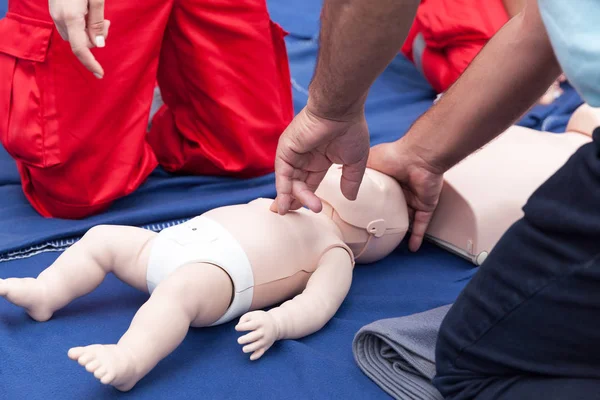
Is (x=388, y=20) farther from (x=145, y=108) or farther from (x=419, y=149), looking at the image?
(x=145, y=108)

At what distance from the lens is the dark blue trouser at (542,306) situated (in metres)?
0.73

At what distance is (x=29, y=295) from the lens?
1.00 m

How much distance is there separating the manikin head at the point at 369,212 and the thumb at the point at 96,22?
48 cm

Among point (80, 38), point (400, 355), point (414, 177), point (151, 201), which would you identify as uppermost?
point (80, 38)

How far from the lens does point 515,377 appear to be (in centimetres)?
81

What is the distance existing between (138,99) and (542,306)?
986mm

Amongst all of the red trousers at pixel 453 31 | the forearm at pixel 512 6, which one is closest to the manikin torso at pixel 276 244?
the red trousers at pixel 453 31

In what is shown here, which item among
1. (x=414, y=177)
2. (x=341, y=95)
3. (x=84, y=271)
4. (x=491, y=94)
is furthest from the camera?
(x=414, y=177)

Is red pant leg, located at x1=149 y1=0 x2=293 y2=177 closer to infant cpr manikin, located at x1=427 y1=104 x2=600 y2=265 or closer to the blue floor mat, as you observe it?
the blue floor mat

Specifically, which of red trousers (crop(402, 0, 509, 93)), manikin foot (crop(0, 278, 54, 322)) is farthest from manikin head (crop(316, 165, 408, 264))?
red trousers (crop(402, 0, 509, 93))

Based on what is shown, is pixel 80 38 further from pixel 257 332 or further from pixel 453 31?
pixel 453 31

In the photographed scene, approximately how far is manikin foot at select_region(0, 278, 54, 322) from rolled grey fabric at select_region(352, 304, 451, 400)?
0.48m

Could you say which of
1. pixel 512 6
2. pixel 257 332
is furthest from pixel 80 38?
pixel 512 6

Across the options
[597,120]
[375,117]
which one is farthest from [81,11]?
[597,120]
